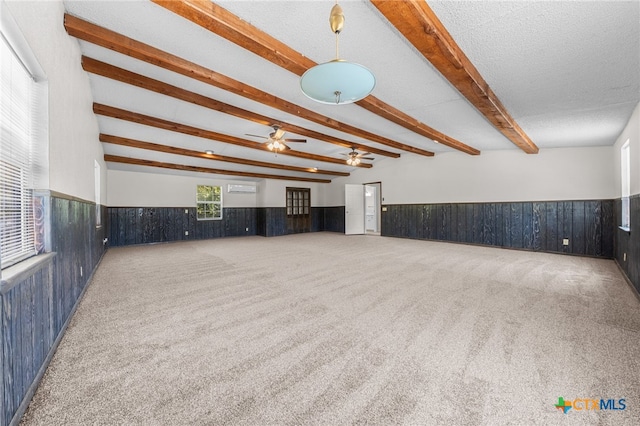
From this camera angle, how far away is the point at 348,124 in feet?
16.9

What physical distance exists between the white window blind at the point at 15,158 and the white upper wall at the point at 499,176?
770 cm

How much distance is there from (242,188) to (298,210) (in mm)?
2461

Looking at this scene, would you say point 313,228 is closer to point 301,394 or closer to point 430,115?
point 430,115

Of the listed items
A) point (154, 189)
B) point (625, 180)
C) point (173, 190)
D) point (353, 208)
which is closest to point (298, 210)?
point (353, 208)

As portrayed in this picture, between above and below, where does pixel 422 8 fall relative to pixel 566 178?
above

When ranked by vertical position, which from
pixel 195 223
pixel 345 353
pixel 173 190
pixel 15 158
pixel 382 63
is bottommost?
pixel 345 353

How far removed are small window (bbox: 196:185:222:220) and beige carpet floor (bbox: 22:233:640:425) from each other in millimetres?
5897

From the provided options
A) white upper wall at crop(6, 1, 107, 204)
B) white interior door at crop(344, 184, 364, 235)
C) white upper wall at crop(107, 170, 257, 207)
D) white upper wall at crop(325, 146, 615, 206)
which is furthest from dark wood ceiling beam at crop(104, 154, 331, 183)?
Answer: white upper wall at crop(6, 1, 107, 204)

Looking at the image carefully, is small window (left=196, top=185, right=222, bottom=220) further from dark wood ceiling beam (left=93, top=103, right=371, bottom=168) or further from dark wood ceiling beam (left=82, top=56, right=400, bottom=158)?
dark wood ceiling beam (left=82, top=56, right=400, bottom=158)

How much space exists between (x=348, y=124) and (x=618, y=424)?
4795 mm

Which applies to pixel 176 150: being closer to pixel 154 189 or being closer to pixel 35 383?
pixel 154 189

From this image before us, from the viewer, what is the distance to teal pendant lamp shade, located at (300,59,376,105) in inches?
71.3

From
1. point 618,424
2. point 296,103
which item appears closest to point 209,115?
point 296,103

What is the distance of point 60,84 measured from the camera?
2.16m
